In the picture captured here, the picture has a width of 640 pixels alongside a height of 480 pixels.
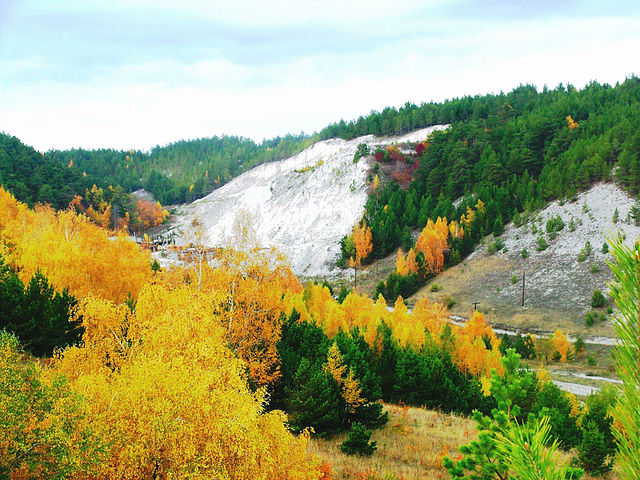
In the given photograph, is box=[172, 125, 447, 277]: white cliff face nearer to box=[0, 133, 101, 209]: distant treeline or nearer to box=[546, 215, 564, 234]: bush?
box=[0, 133, 101, 209]: distant treeline

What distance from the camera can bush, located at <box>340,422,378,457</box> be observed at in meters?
24.2

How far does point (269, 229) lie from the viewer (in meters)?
136

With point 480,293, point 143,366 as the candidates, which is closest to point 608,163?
point 480,293

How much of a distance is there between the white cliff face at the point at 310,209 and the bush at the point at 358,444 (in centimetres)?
7713

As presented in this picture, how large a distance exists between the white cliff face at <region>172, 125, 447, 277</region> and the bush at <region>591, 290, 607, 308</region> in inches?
2008

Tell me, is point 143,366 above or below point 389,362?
above

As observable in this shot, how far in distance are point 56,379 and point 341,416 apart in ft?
67.2

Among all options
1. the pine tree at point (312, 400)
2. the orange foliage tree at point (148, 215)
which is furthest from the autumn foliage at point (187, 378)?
the orange foliage tree at point (148, 215)

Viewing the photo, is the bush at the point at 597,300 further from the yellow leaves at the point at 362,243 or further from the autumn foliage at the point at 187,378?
the yellow leaves at the point at 362,243

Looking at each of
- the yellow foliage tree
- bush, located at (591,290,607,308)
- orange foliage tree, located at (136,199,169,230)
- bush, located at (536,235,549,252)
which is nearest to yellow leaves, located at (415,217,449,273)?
bush, located at (536,235,549,252)

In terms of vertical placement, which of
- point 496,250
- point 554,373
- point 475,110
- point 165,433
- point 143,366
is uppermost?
point 475,110

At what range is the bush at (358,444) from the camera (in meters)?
24.2

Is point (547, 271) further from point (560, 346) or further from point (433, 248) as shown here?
point (560, 346)

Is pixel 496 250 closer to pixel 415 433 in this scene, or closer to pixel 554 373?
pixel 554 373
